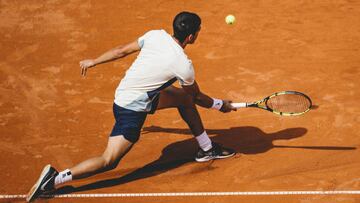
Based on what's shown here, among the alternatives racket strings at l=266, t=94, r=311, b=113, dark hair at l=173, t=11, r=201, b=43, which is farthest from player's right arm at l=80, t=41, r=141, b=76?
racket strings at l=266, t=94, r=311, b=113

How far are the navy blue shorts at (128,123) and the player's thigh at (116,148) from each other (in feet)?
0.15

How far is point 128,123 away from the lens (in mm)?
5887

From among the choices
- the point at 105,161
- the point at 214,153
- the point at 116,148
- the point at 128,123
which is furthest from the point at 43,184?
the point at 214,153

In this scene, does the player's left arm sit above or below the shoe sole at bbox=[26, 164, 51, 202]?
above

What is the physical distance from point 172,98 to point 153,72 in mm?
637

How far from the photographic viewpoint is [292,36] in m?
9.27

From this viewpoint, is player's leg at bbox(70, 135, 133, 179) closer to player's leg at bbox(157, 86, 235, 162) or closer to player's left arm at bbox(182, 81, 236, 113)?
player's leg at bbox(157, 86, 235, 162)

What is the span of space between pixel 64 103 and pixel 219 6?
4022 mm

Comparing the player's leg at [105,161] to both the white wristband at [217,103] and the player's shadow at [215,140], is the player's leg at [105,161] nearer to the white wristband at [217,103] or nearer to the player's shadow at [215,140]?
the player's shadow at [215,140]

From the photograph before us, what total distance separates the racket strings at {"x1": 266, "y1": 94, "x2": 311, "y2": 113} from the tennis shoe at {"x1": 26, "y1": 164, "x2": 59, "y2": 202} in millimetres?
2975

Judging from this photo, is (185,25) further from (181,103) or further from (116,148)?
(116,148)

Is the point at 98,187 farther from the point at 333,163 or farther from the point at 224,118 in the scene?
the point at 333,163

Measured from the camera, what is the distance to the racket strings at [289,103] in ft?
23.0

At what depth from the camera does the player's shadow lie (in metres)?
6.49
